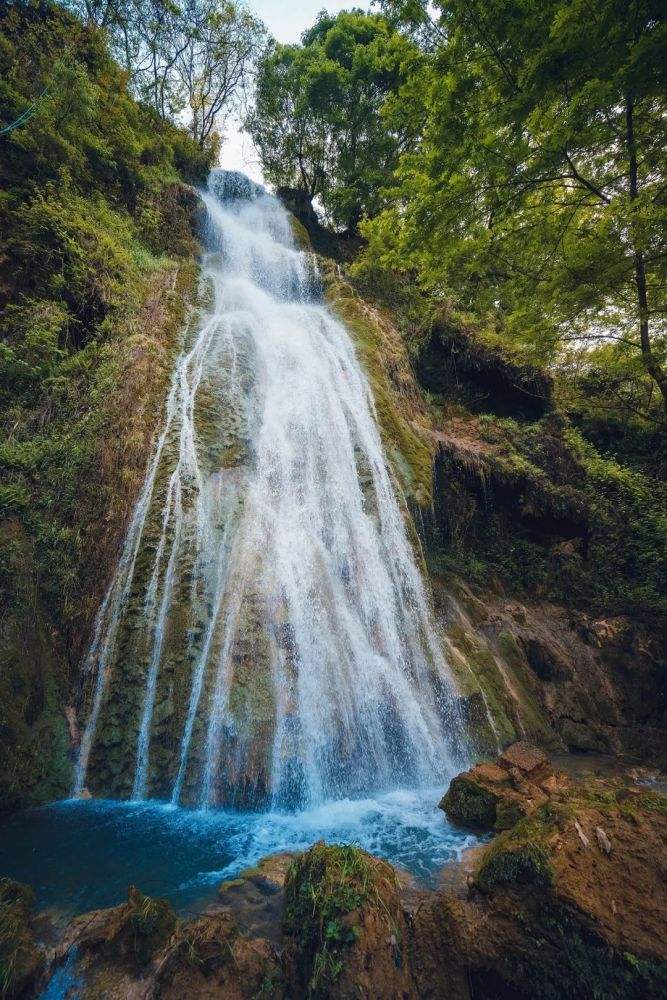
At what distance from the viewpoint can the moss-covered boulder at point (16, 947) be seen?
96.8 inches

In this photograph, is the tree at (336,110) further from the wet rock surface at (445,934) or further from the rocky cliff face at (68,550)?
the wet rock surface at (445,934)

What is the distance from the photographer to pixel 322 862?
9.15 feet

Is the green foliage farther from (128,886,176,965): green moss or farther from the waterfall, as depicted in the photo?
(128,886,176,965): green moss

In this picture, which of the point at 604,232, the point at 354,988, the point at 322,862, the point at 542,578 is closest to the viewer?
the point at 354,988

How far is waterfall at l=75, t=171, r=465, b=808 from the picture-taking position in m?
5.29

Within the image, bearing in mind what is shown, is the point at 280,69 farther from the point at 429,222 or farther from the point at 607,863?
the point at 607,863

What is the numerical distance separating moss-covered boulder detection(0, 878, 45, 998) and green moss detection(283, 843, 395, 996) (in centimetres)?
153

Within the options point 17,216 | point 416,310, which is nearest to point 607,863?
point 17,216

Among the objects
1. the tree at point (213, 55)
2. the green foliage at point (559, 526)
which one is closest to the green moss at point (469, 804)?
the green foliage at point (559, 526)

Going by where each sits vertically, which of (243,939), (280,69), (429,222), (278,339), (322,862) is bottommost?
(243,939)

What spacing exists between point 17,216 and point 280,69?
19.1m

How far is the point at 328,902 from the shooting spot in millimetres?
2508

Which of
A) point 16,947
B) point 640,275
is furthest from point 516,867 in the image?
point 640,275

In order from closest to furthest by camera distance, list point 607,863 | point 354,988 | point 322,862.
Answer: point 354,988 → point 607,863 → point 322,862
